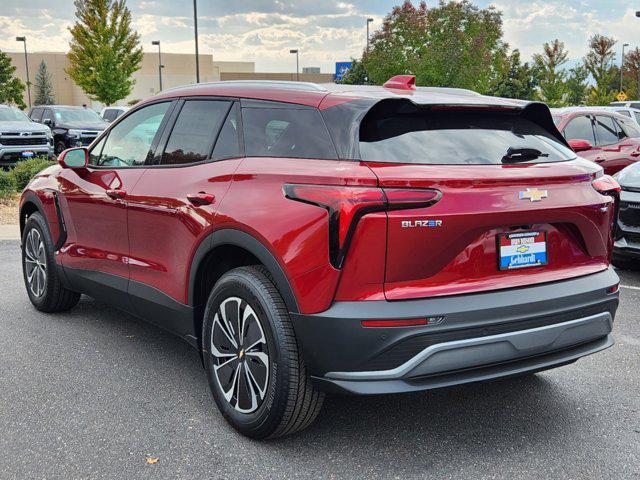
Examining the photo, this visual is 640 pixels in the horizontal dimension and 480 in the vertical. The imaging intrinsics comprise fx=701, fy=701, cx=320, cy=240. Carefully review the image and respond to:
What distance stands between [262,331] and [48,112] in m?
21.5

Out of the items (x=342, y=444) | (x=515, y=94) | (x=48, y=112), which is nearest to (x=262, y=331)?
(x=342, y=444)

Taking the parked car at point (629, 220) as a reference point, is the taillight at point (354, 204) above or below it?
above

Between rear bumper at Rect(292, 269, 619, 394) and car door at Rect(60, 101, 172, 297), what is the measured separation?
6.12 ft

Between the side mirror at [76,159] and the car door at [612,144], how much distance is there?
319 inches

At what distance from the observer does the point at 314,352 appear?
3.04 m

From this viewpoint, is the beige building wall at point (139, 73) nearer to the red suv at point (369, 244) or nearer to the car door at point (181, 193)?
the car door at point (181, 193)

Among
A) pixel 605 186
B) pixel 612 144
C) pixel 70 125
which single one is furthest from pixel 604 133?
pixel 70 125

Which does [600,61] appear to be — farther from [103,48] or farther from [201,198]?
[201,198]

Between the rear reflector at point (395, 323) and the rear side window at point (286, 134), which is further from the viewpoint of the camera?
the rear side window at point (286, 134)

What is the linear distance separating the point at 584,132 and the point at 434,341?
29.5 ft

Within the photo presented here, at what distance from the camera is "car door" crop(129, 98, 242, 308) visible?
3.69 metres

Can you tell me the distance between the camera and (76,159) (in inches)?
195

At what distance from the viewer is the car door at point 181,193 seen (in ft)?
12.1

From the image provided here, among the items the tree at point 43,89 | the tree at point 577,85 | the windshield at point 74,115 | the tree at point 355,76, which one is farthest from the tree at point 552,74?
the tree at point 43,89
